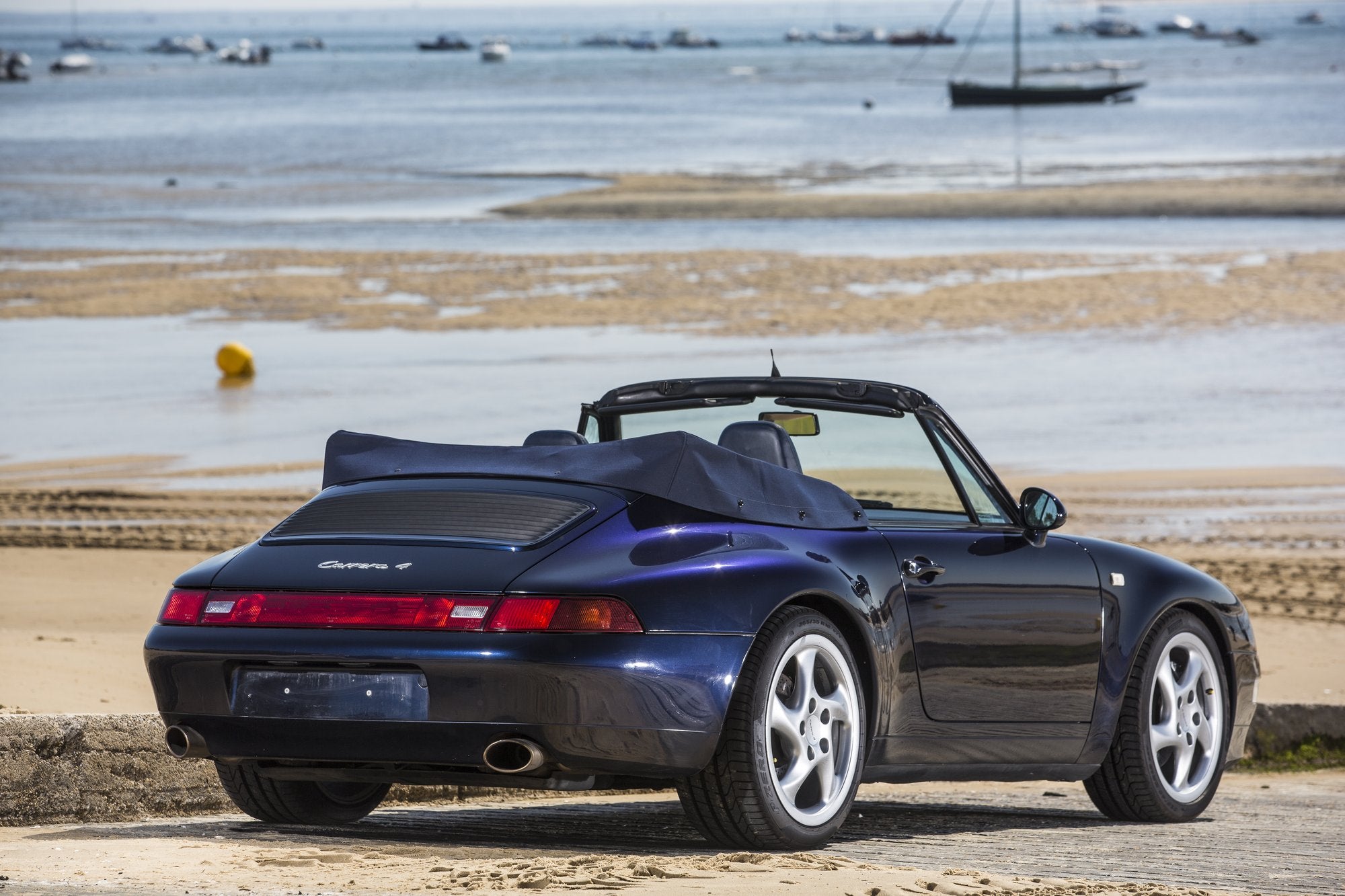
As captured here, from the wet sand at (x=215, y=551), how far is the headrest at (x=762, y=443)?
2.96 metres

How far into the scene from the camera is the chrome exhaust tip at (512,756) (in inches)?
197

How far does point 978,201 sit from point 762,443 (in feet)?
136

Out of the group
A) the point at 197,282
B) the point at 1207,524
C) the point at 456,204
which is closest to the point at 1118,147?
the point at 456,204

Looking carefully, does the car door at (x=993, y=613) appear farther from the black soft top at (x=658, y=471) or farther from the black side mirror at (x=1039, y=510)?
the black soft top at (x=658, y=471)

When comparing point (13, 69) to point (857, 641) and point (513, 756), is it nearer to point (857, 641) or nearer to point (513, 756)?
point (857, 641)

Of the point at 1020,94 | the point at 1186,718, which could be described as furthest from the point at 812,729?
the point at 1020,94

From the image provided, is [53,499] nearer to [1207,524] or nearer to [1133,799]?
[1207,524]

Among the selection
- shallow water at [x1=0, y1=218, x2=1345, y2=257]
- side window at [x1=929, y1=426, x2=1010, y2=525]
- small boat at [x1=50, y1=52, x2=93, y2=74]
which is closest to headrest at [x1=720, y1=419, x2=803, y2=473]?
side window at [x1=929, y1=426, x2=1010, y2=525]

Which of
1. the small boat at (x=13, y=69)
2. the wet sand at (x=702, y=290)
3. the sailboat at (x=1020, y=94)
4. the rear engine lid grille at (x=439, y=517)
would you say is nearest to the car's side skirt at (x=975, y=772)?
the rear engine lid grille at (x=439, y=517)

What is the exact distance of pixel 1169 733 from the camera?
261 inches

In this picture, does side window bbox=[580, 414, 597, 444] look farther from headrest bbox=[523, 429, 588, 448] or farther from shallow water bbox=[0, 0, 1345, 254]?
shallow water bbox=[0, 0, 1345, 254]

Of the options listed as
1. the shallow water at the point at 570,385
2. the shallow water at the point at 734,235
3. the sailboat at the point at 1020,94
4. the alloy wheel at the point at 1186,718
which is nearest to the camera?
the alloy wheel at the point at 1186,718

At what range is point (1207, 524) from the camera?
46.0 ft

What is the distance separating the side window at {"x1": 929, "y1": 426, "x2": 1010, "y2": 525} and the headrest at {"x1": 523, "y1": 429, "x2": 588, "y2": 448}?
3.36 feet
